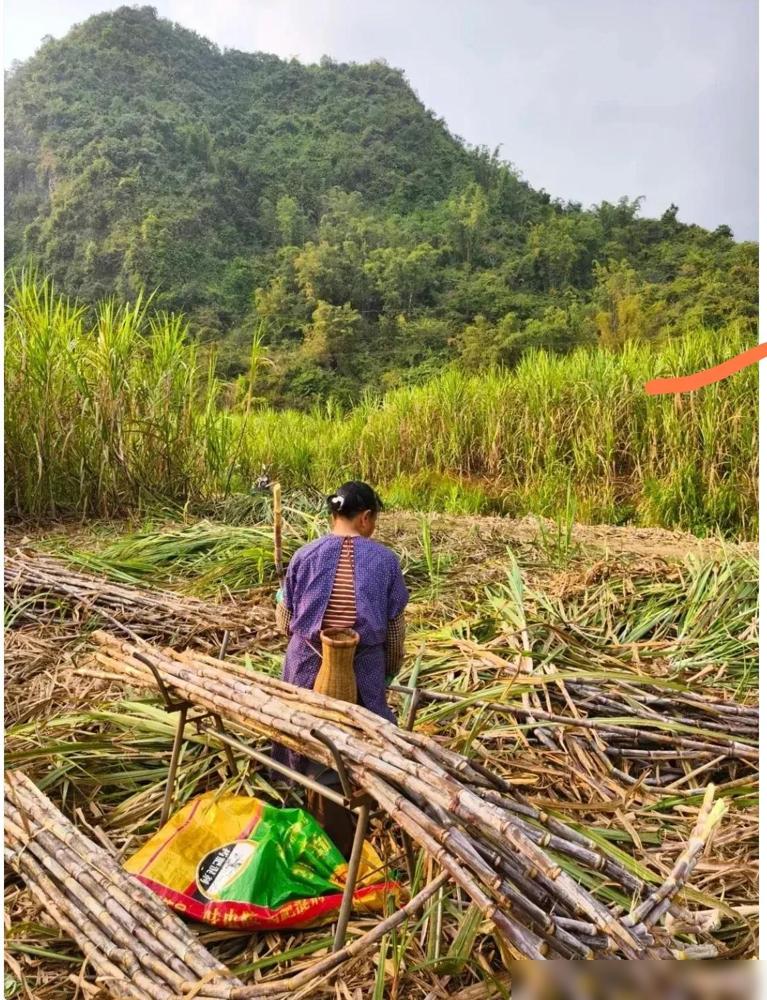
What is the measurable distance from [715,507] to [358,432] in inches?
141

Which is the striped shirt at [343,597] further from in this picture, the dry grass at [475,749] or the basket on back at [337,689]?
the dry grass at [475,749]

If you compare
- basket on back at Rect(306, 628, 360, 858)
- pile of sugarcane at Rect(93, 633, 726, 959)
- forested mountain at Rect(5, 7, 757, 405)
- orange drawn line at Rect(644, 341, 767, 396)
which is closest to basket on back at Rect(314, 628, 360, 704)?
basket on back at Rect(306, 628, 360, 858)

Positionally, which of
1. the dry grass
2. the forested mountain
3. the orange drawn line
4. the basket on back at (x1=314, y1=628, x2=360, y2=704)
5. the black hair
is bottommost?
the dry grass

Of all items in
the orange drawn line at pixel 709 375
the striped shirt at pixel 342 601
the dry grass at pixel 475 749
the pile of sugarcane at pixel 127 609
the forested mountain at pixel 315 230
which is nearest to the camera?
the orange drawn line at pixel 709 375

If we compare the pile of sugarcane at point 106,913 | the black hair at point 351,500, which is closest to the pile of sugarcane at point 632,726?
the black hair at point 351,500

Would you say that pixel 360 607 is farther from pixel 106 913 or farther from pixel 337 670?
pixel 106 913

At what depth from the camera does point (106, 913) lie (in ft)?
3.76

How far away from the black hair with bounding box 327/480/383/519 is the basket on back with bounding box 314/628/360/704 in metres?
0.35

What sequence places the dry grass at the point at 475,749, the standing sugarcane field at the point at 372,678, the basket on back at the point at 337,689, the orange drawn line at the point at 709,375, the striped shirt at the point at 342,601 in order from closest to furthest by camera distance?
the orange drawn line at the point at 709,375 < the standing sugarcane field at the point at 372,678 < the dry grass at the point at 475,749 < the basket on back at the point at 337,689 < the striped shirt at the point at 342,601

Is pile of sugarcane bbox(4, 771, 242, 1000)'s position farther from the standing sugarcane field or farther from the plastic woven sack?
the plastic woven sack

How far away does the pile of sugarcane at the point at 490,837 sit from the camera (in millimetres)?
731

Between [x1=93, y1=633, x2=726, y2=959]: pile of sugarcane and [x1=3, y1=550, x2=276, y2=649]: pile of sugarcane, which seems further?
[x1=3, y1=550, x2=276, y2=649]: pile of sugarcane

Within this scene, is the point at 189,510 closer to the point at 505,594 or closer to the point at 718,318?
the point at 505,594

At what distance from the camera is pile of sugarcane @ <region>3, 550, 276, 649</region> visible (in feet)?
8.87
